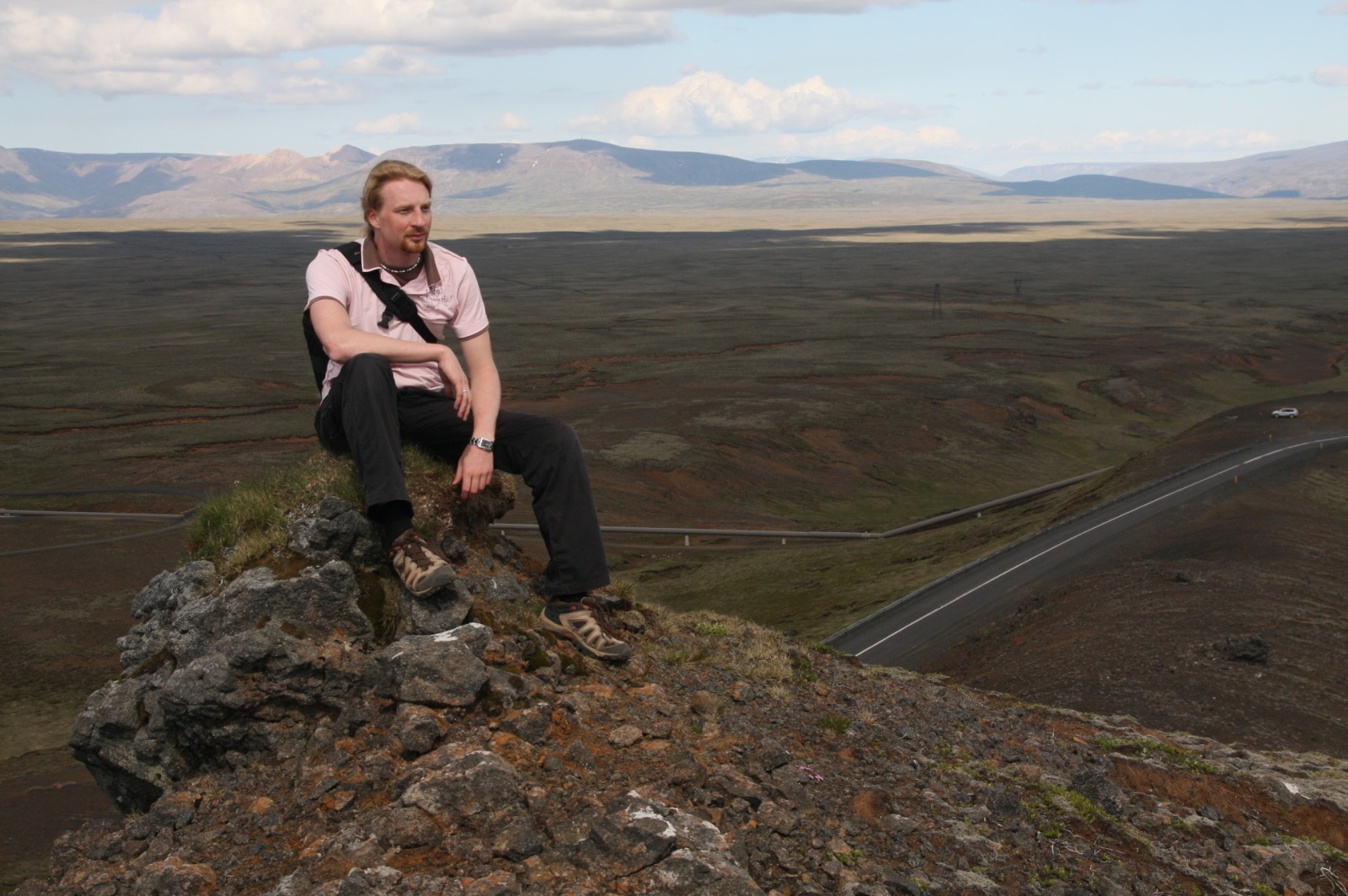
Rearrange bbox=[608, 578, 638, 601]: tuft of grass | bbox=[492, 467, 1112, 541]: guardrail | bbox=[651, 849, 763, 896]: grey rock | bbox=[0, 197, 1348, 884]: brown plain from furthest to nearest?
bbox=[492, 467, 1112, 541]: guardrail
bbox=[0, 197, 1348, 884]: brown plain
bbox=[608, 578, 638, 601]: tuft of grass
bbox=[651, 849, 763, 896]: grey rock

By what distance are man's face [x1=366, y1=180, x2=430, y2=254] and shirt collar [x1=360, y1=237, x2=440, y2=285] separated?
0.11m

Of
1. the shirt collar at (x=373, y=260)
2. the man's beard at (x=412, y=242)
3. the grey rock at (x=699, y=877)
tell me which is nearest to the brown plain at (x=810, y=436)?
the shirt collar at (x=373, y=260)

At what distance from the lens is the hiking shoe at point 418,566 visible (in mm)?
6953

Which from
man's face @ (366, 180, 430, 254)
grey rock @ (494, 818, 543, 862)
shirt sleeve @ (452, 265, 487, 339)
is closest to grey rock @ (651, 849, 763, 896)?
grey rock @ (494, 818, 543, 862)

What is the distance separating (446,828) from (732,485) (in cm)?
4458

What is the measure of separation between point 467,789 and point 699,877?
1275mm

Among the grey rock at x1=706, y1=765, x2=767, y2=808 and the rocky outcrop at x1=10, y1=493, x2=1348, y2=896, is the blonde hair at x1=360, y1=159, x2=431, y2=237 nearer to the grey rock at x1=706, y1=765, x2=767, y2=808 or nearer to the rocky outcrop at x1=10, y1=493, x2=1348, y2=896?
the rocky outcrop at x1=10, y1=493, x2=1348, y2=896

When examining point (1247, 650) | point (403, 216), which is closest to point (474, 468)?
point (403, 216)

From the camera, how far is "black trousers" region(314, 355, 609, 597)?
23.8 ft

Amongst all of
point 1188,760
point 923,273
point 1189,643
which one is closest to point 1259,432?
point 1189,643

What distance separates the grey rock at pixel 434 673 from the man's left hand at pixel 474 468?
1307mm

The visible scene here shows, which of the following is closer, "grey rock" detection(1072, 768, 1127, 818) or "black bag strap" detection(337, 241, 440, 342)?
"black bag strap" detection(337, 241, 440, 342)

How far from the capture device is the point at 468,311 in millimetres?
8109

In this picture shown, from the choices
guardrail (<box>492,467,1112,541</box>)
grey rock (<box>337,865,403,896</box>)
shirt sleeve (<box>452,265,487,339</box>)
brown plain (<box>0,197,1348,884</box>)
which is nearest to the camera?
grey rock (<box>337,865,403,896</box>)
